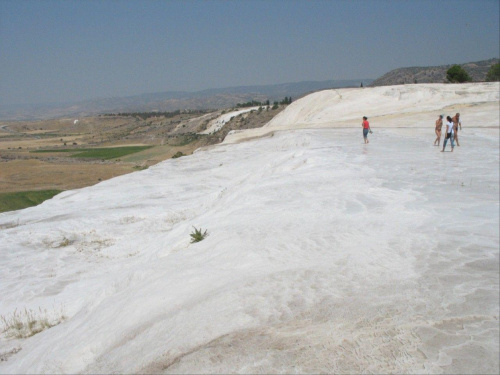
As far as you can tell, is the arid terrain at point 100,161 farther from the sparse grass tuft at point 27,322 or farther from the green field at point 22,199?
the sparse grass tuft at point 27,322

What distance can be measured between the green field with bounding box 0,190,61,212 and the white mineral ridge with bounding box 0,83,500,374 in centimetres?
1423

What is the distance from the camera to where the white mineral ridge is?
4207mm

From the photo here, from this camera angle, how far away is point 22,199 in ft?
A: 93.2

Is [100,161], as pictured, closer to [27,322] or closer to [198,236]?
[198,236]

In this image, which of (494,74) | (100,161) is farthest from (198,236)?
(494,74)

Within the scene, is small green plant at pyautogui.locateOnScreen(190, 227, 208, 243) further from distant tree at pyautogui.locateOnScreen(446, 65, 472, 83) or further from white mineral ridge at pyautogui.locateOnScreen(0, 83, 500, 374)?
distant tree at pyautogui.locateOnScreen(446, 65, 472, 83)

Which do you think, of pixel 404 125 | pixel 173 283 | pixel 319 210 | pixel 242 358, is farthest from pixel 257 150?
pixel 242 358

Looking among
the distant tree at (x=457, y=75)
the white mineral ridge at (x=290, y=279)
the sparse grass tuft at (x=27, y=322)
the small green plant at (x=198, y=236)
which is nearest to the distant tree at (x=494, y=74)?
the distant tree at (x=457, y=75)

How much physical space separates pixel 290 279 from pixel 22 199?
1072 inches

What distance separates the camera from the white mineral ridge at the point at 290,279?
13.8 feet

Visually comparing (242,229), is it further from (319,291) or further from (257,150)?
(257,150)

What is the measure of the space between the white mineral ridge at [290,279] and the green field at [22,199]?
1423cm

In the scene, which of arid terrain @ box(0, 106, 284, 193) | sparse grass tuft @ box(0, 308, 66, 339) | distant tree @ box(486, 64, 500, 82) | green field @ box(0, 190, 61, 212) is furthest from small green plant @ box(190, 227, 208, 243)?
distant tree @ box(486, 64, 500, 82)

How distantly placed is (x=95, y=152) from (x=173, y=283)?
58.7 metres
